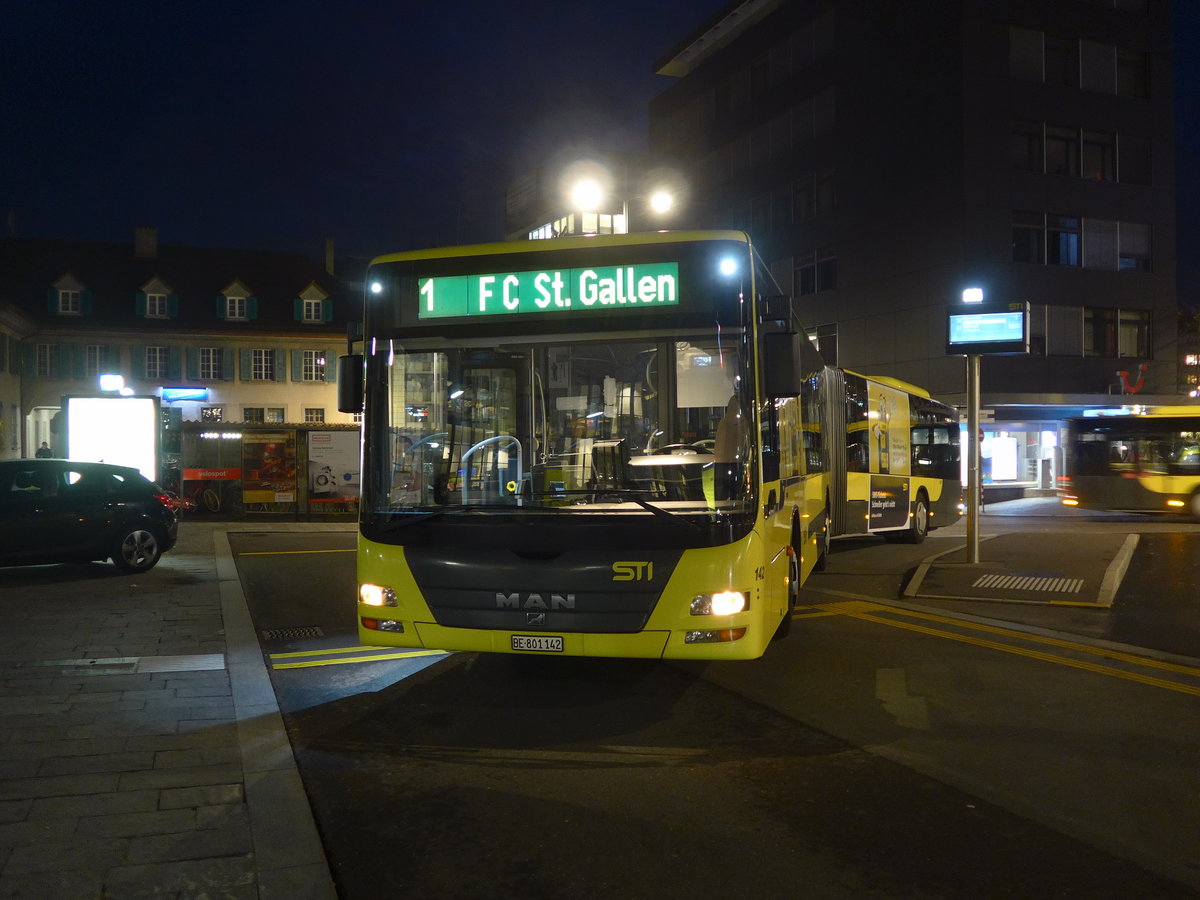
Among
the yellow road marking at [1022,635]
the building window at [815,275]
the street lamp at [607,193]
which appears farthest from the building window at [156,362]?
the yellow road marking at [1022,635]

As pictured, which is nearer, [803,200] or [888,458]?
[888,458]

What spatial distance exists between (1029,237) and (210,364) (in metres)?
41.0

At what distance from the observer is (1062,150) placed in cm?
3647

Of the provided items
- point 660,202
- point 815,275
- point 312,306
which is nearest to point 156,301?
point 312,306

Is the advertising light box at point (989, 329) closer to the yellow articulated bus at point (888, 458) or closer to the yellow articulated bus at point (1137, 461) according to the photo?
the yellow articulated bus at point (888, 458)

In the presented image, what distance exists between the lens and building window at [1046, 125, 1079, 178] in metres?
36.3

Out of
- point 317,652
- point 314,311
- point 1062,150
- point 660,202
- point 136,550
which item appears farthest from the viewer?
point 314,311

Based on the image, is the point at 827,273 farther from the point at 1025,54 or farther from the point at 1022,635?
the point at 1022,635

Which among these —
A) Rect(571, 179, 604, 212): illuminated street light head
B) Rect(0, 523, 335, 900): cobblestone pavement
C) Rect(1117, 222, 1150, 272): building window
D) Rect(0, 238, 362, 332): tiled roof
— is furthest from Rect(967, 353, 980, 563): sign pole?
Rect(0, 238, 362, 332): tiled roof

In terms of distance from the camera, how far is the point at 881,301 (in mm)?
38719

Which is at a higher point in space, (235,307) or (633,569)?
(235,307)

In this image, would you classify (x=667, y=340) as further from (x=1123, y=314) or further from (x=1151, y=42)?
(x=1151, y=42)

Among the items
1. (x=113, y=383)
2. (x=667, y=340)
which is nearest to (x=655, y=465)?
(x=667, y=340)

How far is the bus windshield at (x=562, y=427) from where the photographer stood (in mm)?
6703
